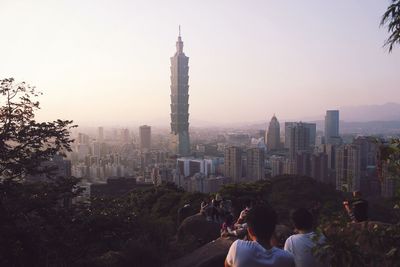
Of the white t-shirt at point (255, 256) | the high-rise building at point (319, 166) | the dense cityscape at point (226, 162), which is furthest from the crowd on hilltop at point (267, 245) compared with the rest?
the high-rise building at point (319, 166)

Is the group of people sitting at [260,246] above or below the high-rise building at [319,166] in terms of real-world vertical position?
above

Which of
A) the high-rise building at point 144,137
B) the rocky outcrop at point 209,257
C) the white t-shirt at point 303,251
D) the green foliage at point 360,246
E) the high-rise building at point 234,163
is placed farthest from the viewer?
the high-rise building at point 144,137

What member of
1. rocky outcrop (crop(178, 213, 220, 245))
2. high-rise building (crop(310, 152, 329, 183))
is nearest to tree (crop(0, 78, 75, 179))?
rocky outcrop (crop(178, 213, 220, 245))

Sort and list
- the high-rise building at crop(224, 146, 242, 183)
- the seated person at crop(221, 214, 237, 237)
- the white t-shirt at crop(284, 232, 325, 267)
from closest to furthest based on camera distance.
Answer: the white t-shirt at crop(284, 232, 325, 267)
the seated person at crop(221, 214, 237, 237)
the high-rise building at crop(224, 146, 242, 183)

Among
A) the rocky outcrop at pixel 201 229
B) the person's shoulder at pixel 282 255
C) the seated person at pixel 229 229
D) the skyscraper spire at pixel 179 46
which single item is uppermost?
the skyscraper spire at pixel 179 46

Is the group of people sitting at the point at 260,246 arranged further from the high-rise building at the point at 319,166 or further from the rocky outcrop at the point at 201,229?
the high-rise building at the point at 319,166

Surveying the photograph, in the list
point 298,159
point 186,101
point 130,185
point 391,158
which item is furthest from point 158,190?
point 186,101

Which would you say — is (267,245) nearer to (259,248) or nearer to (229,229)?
(259,248)

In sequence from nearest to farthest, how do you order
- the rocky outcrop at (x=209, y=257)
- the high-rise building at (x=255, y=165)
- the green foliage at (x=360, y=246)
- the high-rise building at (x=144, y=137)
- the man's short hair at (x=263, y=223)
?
the green foliage at (x=360, y=246), the man's short hair at (x=263, y=223), the rocky outcrop at (x=209, y=257), the high-rise building at (x=255, y=165), the high-rise building at (x=144, y=137)

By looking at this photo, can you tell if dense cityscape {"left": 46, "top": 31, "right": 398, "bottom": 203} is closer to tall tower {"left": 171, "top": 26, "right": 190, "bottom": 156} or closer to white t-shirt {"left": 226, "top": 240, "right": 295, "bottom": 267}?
tall tower {"left": 171, "top": 26, "right": 190, "bottom": 156}
